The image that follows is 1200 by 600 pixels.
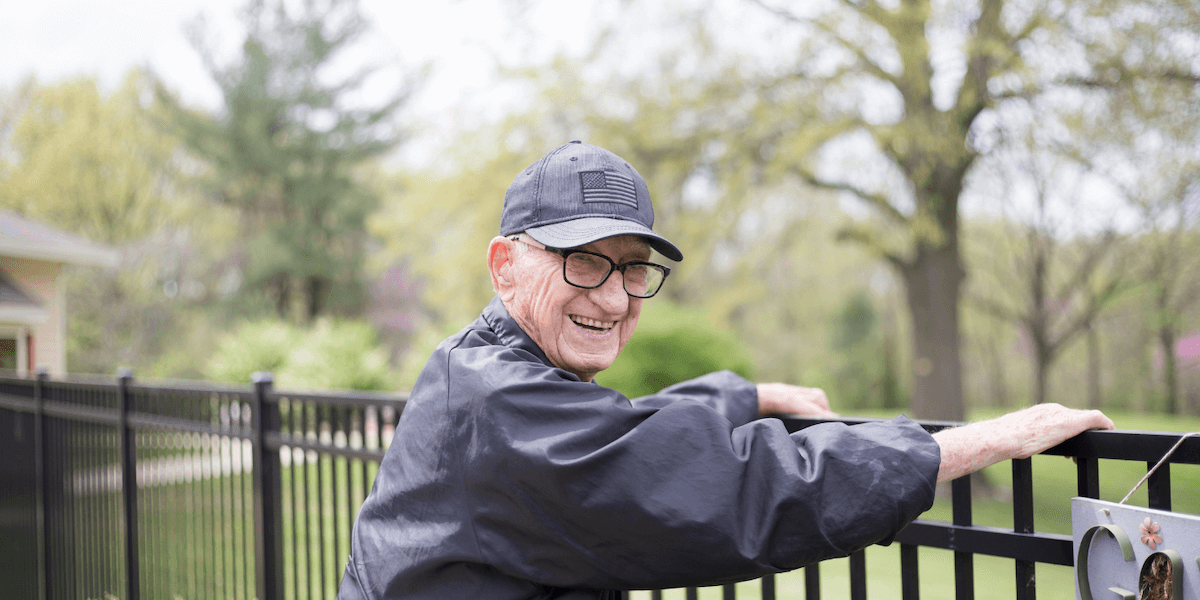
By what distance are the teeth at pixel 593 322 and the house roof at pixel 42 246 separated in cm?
1364

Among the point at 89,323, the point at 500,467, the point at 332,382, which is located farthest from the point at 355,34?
the point at 500,467

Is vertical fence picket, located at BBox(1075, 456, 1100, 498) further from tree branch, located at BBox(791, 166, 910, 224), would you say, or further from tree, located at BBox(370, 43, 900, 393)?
tree branch, located at BBox(791, 166, 910, 224)

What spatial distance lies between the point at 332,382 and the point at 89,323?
14.0 meters

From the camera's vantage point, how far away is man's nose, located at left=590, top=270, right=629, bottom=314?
1.53 metres

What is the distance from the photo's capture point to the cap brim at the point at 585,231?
4.60ft

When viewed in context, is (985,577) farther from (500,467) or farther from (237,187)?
(237,187)

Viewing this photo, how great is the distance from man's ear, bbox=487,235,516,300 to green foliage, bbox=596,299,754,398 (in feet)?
22.6

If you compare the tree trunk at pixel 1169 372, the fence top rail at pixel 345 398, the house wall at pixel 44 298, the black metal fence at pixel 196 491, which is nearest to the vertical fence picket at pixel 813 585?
the black metal fence at pixel 196 491

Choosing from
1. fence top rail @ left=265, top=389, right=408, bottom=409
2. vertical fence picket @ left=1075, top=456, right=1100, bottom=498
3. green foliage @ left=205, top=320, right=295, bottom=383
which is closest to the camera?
vertical fence picket @ left=1075, top=456, right=1100, bottom=498

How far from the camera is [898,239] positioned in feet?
52.3

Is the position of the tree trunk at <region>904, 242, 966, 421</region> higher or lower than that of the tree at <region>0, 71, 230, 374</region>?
lower

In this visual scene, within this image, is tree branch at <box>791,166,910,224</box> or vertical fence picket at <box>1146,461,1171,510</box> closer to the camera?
vertical fence picket at <box>1146,461,1171,510</box>

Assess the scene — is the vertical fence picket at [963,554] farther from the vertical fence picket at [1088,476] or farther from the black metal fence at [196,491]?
the vertical fence picket at [1088,476]

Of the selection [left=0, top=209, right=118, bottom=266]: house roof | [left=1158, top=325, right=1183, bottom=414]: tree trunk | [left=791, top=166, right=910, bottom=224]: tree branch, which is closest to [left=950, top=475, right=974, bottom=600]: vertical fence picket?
[left=791, top=166, right=910, bottom=224]: tree branch
